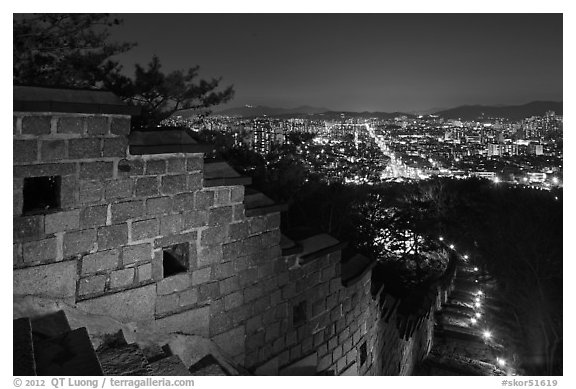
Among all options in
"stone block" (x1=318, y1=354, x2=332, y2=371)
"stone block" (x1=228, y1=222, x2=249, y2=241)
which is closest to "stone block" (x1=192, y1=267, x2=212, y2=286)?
"stone block" (x1=228, y1=222, x2=249, y2=241)

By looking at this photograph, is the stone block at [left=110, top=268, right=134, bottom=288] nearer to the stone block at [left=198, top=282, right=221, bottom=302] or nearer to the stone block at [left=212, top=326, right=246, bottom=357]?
the stone block at [left=198, top=282, right=221, bottom=302]

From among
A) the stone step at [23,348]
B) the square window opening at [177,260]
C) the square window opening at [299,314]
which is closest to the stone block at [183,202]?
the square window opening at [177,260]

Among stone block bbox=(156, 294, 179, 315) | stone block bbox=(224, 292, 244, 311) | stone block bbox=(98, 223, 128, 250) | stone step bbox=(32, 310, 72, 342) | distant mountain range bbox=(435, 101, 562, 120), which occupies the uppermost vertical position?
distant mountain range bbox=(435, 101, 562, 120)

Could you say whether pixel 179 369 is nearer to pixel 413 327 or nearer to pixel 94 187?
pixel 94 187

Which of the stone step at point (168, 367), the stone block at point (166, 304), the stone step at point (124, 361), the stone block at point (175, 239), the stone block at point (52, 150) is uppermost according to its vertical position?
the stone block at point (52, 150)

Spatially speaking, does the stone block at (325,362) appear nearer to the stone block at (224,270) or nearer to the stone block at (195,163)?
the stone block at (224,270)
